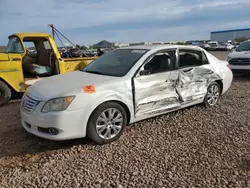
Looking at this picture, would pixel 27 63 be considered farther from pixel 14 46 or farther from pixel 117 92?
pixel 117 92

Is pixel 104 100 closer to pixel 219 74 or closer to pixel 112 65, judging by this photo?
pixel 112 65

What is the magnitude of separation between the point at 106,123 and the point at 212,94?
2896 millimetres

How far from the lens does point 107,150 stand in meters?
3.42

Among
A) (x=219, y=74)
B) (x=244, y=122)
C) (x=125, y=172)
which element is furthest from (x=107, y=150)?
(x=219, y=74)

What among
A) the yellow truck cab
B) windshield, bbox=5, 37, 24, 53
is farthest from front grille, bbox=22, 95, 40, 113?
windshield, bbox=5, 37, 24, 53

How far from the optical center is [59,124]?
3.20 metres

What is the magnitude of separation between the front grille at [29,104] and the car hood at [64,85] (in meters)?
0.07

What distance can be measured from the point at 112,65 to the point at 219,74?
8.55ft

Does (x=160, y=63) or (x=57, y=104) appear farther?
(x=160, y=63)

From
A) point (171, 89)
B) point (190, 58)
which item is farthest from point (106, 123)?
point (190, 58)

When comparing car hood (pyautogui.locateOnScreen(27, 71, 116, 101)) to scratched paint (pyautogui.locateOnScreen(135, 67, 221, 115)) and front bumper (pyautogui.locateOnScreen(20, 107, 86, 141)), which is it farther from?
scratched paint (pyautogui.locateOnScreen(135, 67, 221, 115))

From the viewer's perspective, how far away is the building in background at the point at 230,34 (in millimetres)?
78375

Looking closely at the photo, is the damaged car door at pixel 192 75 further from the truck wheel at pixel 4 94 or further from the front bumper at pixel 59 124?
the truck wheel at pixel 4 94

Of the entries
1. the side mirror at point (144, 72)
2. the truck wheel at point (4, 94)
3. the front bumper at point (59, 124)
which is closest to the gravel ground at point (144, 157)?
the front bumper at point (59, 124)
